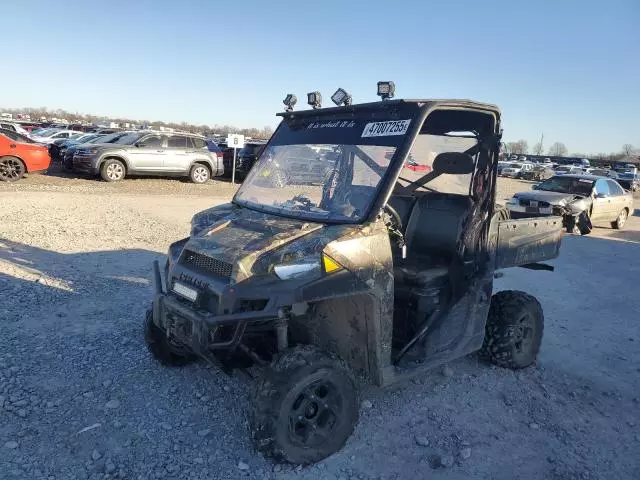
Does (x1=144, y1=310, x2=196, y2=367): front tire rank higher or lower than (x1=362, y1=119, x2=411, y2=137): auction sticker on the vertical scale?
lower

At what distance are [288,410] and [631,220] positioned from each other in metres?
19.5

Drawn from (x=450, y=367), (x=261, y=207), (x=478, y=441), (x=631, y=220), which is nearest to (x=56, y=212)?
(x=261, y=207)

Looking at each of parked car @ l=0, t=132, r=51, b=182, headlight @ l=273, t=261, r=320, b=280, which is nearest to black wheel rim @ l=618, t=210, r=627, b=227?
headlight @ l=273, t=261, r=320, b=280

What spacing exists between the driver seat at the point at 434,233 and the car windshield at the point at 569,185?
1128cm

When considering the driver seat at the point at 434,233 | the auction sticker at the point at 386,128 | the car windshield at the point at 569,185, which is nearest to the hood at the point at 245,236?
the auction sticker at the point at 386,128

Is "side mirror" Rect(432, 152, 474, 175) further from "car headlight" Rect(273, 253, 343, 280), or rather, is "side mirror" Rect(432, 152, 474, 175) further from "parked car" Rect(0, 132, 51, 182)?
"parked car" Rect(0, 132, 51, 182)

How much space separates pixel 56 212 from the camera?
11070 mm

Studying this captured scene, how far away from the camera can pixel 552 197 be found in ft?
43.8

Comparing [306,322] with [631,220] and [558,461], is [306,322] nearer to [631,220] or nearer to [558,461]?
[558,461]

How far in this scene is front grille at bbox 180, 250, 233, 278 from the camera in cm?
316

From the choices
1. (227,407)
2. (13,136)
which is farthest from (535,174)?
(227,407)

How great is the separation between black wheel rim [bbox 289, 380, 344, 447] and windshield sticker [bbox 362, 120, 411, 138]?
1743 mm

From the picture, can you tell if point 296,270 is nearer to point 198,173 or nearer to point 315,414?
point 315,414

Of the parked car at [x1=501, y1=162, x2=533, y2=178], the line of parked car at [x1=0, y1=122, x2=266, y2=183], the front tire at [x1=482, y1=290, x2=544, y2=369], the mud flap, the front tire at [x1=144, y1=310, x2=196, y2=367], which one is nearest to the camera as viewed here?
the front tire at [x1=144, y1=310, x2=196, y2=367]
